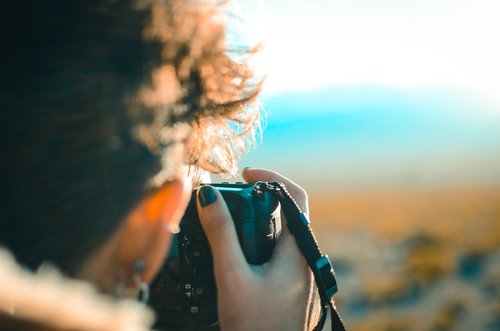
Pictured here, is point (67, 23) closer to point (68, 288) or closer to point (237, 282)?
point (68, 288)

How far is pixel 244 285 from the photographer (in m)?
0.99

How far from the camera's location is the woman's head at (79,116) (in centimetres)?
54

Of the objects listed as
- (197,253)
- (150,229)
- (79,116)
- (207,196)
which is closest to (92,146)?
(79,116)

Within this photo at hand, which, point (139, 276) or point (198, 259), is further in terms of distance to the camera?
point (198, 259)

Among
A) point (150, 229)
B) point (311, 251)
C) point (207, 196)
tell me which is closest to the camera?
point (150, 229)

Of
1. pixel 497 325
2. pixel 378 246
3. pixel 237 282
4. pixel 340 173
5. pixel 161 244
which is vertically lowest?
pixel 340 173

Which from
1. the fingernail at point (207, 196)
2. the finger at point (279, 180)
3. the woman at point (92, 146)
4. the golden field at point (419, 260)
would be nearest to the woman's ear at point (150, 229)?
the woman at point (92, 146)

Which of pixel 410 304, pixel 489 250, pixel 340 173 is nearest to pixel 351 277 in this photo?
pixel 410 304

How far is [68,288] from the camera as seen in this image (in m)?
0.51

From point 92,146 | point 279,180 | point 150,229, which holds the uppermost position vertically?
point 92,146

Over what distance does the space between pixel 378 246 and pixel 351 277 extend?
202 inches

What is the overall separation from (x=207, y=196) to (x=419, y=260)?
12.8m

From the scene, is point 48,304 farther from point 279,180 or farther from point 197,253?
point 279,180

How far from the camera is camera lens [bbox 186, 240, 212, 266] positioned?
3.71 feet
